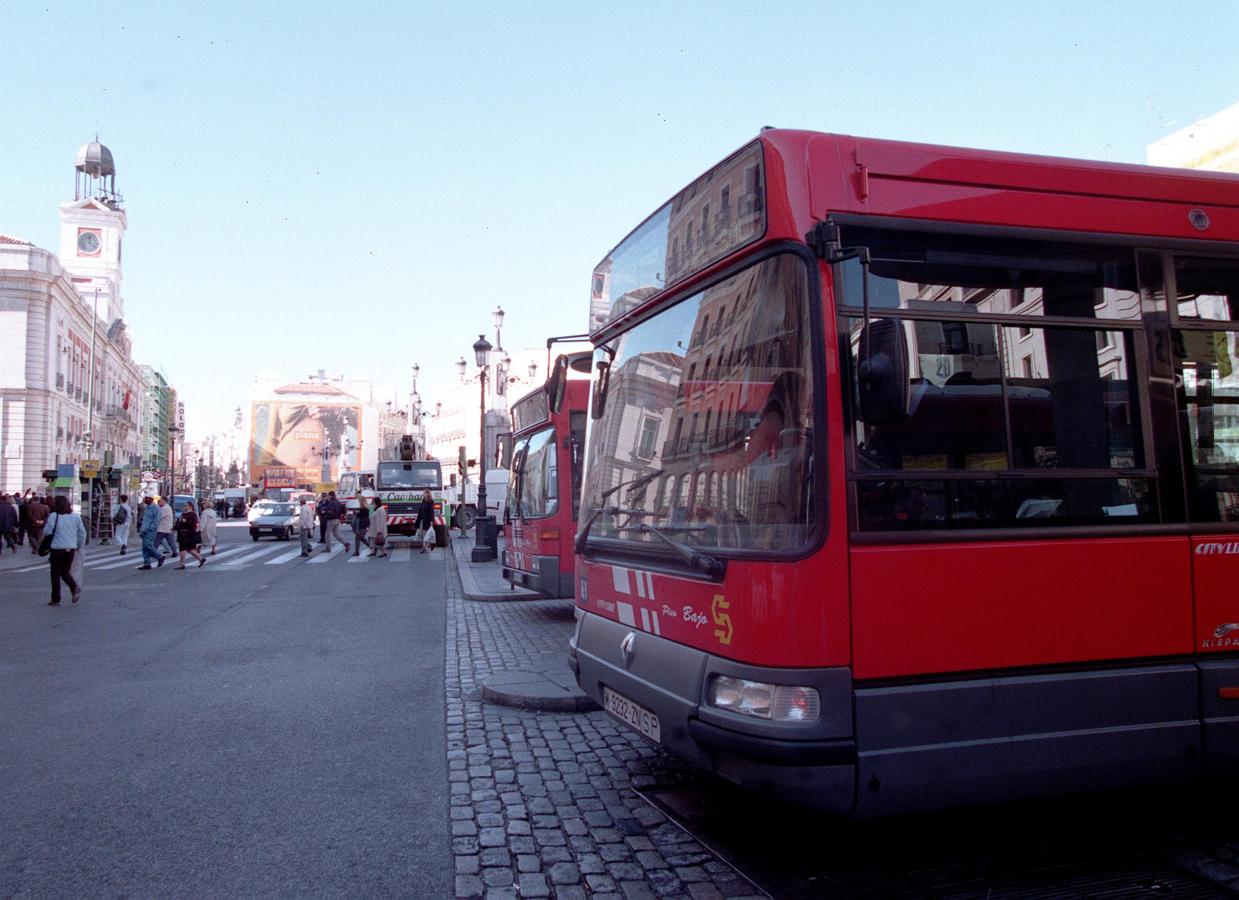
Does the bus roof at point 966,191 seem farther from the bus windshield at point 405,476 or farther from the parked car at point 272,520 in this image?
the parked car at point 272,520

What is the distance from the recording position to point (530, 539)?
39.7ft

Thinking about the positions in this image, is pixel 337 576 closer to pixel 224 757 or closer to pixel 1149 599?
pixel 224 757

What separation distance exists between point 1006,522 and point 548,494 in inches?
333

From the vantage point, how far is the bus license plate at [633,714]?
416cm

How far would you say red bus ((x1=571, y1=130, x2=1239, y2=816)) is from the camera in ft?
11.6

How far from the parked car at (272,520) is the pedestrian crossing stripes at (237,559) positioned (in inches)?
171

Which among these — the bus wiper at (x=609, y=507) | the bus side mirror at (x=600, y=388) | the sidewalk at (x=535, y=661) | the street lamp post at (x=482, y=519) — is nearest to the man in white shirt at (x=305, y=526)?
the street lamp post at (x=482, y=519)

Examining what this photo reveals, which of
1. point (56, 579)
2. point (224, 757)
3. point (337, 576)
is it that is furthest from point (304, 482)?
point (224, 757)

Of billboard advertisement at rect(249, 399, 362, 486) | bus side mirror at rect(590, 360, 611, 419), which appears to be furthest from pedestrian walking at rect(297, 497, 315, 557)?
billboard advertisement at rect(249, 399, 362, 486)

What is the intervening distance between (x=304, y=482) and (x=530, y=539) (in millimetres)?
57698

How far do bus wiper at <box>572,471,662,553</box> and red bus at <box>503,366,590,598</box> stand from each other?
5674 millimetres

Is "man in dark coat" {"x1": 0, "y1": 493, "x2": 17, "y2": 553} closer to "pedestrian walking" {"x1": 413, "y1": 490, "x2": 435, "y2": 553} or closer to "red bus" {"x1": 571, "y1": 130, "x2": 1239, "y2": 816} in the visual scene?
"pedestrian walking" {"x1": 413, "y1": 490, "x2": 435, "y2": 553}

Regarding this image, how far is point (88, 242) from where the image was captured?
7588 centimetres

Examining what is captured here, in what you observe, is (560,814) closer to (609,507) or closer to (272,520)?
(609,507)
